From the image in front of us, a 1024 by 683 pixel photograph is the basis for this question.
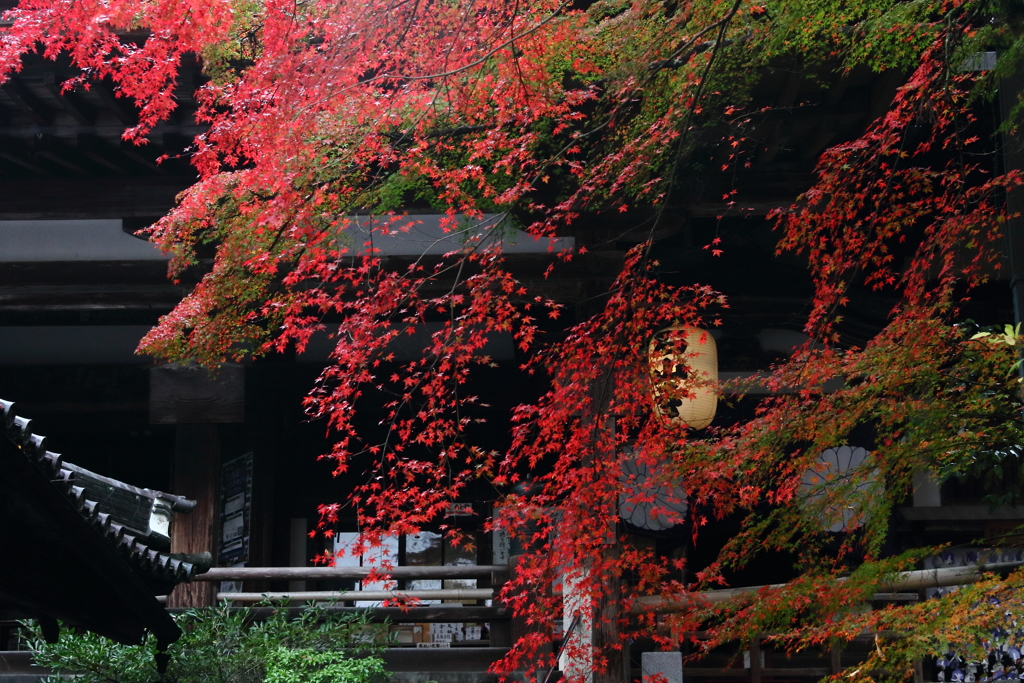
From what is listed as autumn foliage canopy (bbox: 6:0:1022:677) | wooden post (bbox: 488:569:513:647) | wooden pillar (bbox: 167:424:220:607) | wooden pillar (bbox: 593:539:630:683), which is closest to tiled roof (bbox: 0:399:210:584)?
autumn foliage canopy (bbox: 6:0:1022:677)

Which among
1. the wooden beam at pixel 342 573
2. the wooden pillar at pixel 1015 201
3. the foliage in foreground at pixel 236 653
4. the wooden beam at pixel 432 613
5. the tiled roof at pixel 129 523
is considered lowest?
the foliage in foreground at pixel 236 653

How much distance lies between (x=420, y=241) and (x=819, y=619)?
15.2 feet

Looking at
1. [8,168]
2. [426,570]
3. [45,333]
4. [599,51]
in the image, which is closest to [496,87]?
[599,51]

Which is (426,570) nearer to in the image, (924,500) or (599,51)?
(599,51)

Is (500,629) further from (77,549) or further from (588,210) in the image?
(77,549)

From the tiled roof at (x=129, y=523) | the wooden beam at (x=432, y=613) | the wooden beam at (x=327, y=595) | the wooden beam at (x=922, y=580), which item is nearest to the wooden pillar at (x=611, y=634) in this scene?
the wooden beam at (x=922, y=580)

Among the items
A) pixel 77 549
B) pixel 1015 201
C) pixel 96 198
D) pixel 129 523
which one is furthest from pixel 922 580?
pixel 96 198

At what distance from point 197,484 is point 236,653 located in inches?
71.8

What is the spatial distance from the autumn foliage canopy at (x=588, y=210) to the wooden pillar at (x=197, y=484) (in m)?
1.67

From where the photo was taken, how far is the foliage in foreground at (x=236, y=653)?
684 centimetres

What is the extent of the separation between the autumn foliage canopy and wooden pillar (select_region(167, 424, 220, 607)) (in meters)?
1.67

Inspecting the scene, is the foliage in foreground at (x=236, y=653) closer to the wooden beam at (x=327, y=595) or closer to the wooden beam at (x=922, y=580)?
the wooden beam at (x=327, y=595)

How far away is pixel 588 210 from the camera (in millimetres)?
7098

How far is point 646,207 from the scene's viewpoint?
7.52 m
